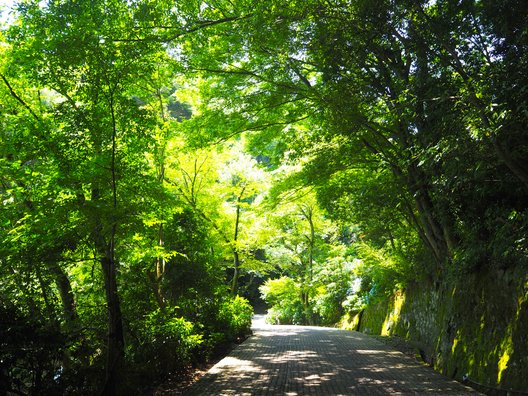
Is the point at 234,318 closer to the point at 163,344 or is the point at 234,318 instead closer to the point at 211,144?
the point at 163,344

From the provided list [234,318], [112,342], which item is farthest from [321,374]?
[234,318]

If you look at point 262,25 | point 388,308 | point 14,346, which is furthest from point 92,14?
point 388,308

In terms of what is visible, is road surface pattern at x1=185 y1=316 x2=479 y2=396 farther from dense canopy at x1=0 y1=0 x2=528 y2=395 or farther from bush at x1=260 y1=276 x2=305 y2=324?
bush at x1=260 y1=276 x2=305 y2=324

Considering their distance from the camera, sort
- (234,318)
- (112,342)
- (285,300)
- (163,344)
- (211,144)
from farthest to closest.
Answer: (285,300) → (234,318) → (211,144) → (163,344) → (112,342)

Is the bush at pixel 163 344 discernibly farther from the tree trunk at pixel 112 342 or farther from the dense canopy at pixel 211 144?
the tree trunk at pixel 112 342

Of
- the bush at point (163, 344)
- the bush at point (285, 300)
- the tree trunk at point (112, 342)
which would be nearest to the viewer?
the tree trunk at point (112, 342)

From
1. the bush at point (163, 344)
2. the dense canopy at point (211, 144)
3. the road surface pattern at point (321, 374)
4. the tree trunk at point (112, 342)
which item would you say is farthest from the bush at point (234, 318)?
the tree trunk at point (112, 342)

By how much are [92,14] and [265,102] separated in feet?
13.5

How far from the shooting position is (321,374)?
7430 mm

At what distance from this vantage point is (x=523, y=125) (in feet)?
14.1

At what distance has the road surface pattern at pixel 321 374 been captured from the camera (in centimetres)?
621

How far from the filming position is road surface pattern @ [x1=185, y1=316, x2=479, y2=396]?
621 cm

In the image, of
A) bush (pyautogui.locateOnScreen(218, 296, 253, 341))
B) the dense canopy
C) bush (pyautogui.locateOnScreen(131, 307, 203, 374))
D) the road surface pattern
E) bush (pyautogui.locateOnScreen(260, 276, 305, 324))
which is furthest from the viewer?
bush (pyautogui.locateOnScreen(260, 276, 305, 324))

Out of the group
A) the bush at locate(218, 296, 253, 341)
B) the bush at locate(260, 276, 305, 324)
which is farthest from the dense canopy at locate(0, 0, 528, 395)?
the bush at locate(260, 276, 305, 324)
